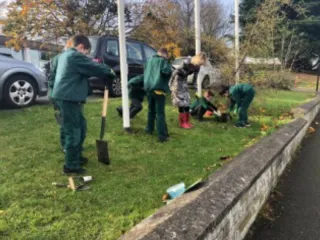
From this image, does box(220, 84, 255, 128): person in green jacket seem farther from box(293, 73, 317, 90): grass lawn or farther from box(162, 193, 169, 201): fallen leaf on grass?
box(293, 73, 317, 90): grass lawn

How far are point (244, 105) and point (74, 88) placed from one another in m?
4.84

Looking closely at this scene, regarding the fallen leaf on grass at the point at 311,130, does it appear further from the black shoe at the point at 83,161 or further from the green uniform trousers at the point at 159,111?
the black shoe at the point at 83,161

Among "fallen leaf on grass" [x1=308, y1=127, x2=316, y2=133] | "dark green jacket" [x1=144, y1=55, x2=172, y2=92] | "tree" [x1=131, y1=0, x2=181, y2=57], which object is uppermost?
"tree" [x1=131, y1=0, x2=181, y2=57]

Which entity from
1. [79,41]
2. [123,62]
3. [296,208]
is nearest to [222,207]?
[296,208]

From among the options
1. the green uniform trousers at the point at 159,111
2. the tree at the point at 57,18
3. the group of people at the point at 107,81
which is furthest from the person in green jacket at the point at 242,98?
the tree at the point at 57,18

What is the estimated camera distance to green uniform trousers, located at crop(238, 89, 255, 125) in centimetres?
796

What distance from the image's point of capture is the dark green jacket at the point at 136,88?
7168mm

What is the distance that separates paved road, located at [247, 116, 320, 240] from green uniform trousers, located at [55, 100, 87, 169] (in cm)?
222

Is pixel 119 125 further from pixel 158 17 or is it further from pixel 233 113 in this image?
pixel 158 17

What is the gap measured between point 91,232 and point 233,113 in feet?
22.2

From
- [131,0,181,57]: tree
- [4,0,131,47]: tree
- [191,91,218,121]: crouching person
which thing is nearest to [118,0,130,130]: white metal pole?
[191,91,218,121]: crouching person

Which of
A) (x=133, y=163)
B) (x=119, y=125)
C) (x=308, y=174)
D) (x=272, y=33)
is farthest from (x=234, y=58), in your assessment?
(x=133, y=163)

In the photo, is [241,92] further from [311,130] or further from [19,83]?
[19,83]

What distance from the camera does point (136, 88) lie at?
23.7ft
